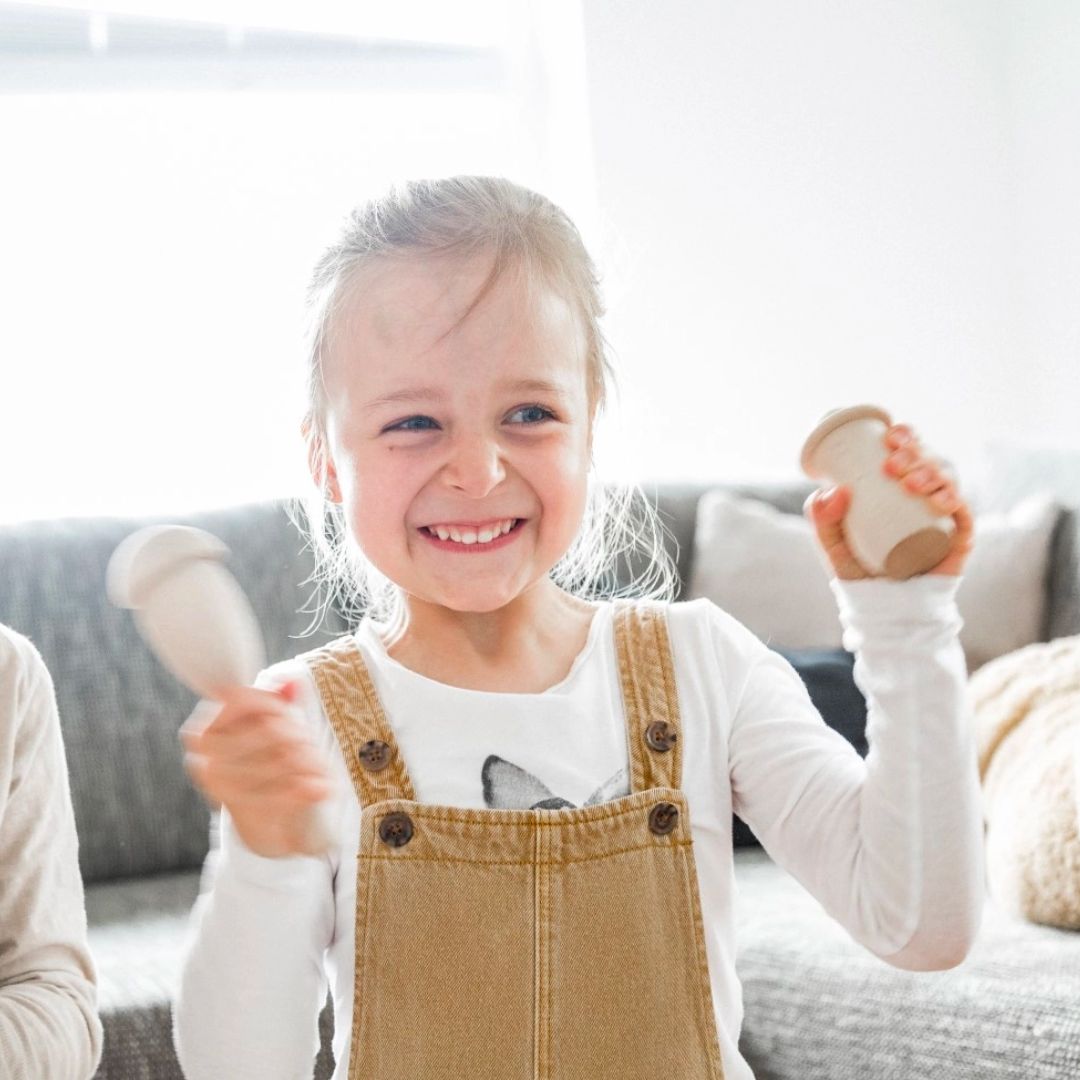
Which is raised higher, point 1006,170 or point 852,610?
point 1006,170

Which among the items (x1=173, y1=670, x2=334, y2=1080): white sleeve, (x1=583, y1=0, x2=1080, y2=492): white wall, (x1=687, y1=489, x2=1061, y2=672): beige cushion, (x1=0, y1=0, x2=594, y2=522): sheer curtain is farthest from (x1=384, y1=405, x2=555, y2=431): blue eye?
(x1=583, y1=0, x2=1080, y2=492): white wall

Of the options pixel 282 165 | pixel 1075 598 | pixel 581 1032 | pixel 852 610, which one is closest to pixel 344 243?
pixel 852 610

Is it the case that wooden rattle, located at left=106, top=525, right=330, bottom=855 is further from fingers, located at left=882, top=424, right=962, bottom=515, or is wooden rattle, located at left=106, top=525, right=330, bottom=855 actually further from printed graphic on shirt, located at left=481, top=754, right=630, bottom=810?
fingers, located at left=882, top=424, right=962, bottom=515

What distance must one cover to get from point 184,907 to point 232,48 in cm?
195

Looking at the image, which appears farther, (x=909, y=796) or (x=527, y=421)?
(x=527, y=421)

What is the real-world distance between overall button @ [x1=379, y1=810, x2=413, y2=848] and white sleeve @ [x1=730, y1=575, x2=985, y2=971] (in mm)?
260

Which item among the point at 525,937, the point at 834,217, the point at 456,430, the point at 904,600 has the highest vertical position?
the point at 834,217

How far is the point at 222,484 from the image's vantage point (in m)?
3.01

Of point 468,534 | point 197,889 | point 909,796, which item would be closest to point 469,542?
point 468,534

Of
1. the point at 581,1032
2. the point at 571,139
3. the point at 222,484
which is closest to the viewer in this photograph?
the point at 581,1032

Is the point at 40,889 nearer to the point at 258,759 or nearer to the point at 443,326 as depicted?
the point at 258,759

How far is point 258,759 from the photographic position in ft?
2.54

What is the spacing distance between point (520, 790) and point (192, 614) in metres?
0.29

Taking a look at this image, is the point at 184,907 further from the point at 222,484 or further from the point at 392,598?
the point at 222,484
